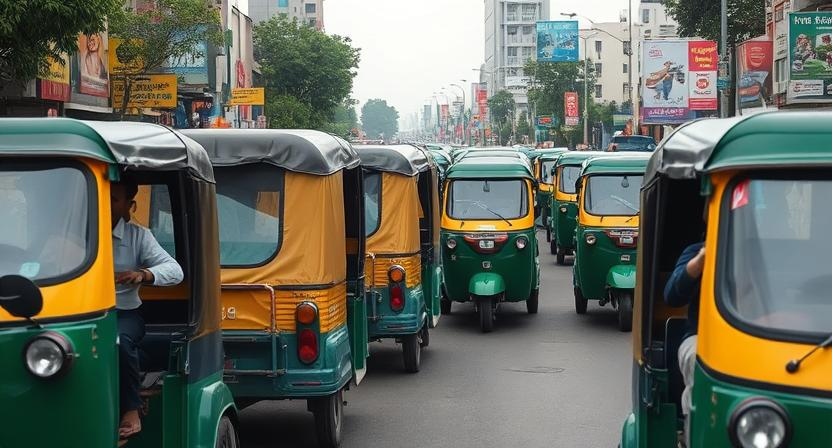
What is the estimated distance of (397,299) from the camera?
12.9 m

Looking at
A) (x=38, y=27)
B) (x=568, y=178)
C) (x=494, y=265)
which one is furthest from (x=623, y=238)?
(x=568, y=178)

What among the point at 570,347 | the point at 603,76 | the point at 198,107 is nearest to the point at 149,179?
the point at 570,347

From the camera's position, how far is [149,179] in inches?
276

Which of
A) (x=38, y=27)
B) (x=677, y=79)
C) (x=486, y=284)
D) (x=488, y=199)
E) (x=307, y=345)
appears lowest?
(x=486, y=284)

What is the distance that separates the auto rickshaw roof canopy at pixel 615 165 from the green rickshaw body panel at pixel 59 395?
13.4 metres

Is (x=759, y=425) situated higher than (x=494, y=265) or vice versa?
(x=759, y=425)

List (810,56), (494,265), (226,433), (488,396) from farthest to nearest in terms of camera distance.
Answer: (810,56), (494,265), (488,396), (226,433)

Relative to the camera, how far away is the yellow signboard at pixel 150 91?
35500mm

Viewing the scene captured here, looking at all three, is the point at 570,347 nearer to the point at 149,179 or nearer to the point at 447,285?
the point at 447,285

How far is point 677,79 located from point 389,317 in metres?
44.6

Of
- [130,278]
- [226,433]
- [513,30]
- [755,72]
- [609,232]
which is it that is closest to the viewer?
[130,278]

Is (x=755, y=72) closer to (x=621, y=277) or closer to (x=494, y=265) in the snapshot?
(x=494, y=265)

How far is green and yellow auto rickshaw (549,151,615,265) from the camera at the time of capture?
87.4 feet

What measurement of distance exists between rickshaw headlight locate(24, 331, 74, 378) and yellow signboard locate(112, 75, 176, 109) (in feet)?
102
